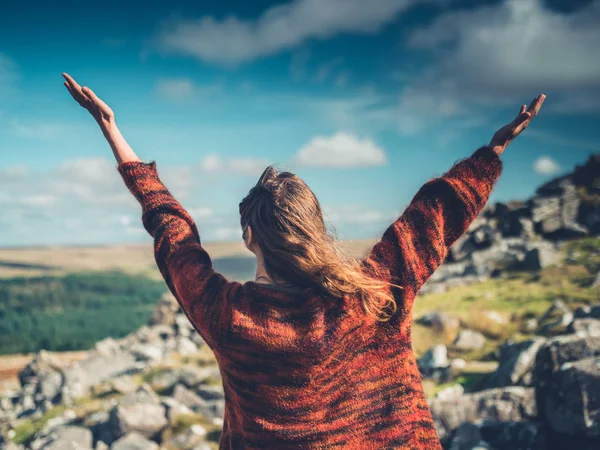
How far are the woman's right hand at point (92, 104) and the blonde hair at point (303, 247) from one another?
82 cm

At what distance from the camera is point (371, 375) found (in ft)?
6.52

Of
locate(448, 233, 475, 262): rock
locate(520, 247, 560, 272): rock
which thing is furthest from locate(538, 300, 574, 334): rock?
locate(448, 233, 475, 262): rock

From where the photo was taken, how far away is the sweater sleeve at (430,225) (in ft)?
6.08

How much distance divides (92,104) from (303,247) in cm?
118

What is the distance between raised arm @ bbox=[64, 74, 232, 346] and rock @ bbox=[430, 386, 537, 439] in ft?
13.2

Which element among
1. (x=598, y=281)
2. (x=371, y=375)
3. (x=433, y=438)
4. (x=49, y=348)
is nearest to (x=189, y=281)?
(x=371, y=375)

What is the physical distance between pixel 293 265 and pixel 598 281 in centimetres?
1396

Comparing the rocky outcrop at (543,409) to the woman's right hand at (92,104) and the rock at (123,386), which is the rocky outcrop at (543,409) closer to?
the woman's right hand at (92,104)

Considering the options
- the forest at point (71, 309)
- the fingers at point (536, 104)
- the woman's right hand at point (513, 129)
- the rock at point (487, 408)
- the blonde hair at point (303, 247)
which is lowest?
the forest at point (71, 309)

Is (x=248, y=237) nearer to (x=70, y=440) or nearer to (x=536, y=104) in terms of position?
(x=536, y=104)

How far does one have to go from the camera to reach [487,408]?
512 centimetres

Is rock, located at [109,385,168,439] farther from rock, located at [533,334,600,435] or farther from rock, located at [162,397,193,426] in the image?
rock, located at [533,334,600,435]

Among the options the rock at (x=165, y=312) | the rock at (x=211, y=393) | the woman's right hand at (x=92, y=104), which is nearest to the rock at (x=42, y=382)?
the rock at (x=165, y=312)

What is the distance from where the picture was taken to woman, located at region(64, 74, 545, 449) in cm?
183
